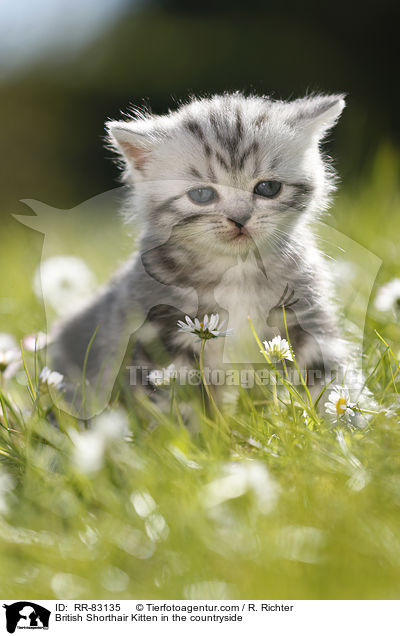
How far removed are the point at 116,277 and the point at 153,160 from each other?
0.42 meters

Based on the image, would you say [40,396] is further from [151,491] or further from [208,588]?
[208,588]

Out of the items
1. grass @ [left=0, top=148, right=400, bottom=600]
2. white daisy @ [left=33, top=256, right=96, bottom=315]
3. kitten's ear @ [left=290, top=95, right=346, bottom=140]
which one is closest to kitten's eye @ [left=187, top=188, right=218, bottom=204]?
kitten's ear @ [left=290, top=95, right=346, bottom=140]

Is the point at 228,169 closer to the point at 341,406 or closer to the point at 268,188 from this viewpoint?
the point at 268,188

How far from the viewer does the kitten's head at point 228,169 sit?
1178mm

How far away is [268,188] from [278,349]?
0.34 metres

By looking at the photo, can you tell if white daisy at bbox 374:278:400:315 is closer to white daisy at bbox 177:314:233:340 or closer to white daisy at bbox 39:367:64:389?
white daisy at bbox 177:314:233:340

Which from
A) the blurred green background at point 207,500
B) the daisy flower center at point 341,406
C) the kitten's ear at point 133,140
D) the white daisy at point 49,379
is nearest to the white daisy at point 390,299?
the blurred green background at point 207,500

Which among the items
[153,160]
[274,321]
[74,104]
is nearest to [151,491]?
[274,321]

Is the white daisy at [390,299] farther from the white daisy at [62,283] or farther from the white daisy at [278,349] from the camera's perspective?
the white daisy at [62,283]

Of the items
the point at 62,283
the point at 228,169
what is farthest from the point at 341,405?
the point at 62,283

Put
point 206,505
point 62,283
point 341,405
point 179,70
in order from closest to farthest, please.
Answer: point 206,505 < point 341,405 < point 62,283 < point 179,70

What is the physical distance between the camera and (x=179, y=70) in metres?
2.72

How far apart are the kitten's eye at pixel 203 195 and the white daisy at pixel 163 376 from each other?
34 centimetres

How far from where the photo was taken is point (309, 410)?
109 cm
